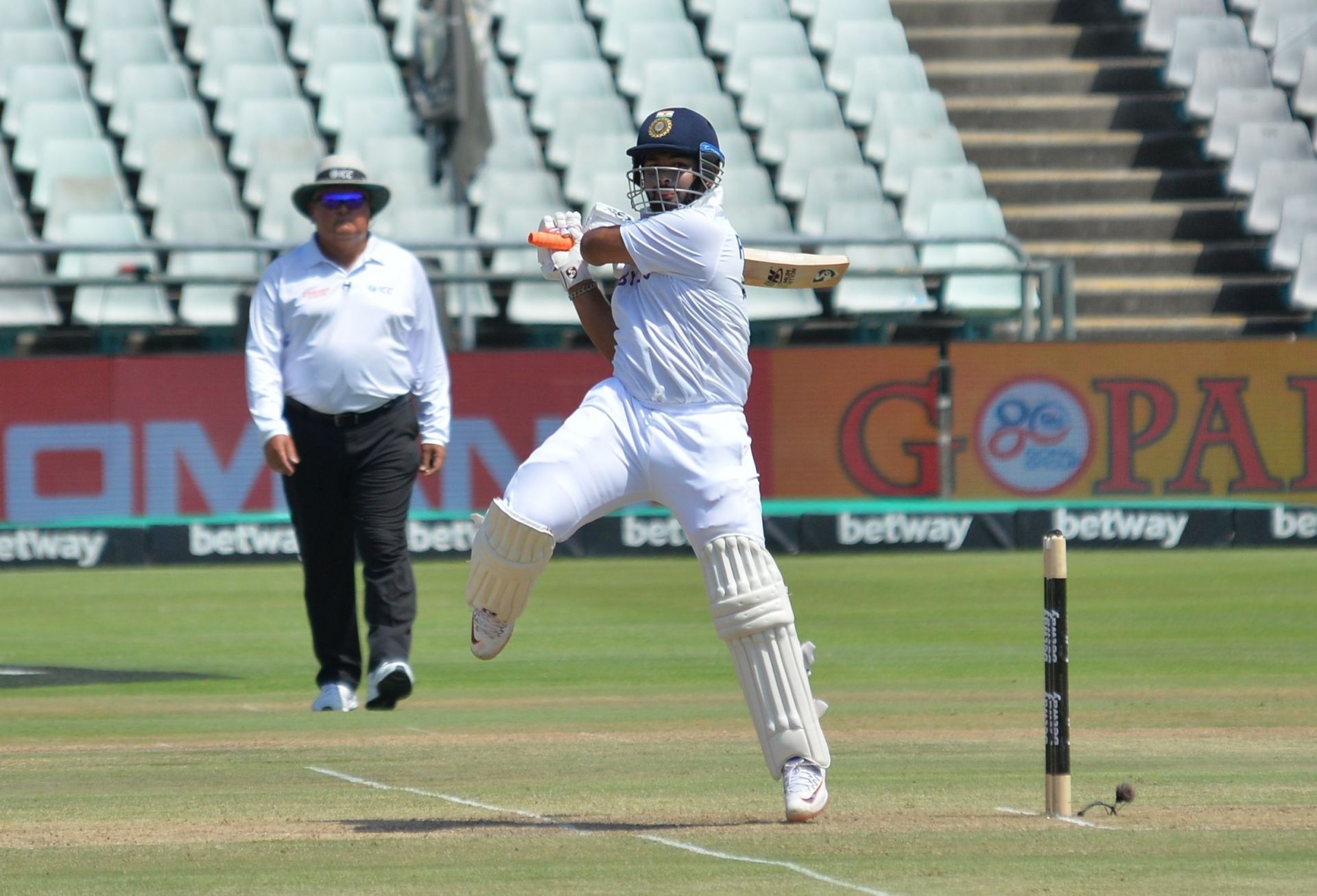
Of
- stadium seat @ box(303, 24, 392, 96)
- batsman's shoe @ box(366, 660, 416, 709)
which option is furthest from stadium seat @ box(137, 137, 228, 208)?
batsman's shoe @ box(366, 660, 416, 709)

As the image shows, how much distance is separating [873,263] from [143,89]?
819 cm

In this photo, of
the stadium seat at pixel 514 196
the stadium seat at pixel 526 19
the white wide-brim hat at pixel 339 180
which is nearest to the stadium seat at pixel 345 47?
the stadium seat at pixel 526 19

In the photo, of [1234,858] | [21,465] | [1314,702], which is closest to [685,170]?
[1234,858]

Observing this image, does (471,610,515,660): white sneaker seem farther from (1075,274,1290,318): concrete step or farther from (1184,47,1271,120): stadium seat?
(1184,47,1271,120): stadium seat

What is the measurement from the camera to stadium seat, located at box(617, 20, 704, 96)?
22.8 metres

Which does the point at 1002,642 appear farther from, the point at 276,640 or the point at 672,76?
the point at 672,76

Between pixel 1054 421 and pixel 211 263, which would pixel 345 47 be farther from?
pixel 1054 421

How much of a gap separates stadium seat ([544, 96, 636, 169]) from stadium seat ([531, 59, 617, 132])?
147mm

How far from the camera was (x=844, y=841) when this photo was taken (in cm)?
540

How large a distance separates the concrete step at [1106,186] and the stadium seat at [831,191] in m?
1.90

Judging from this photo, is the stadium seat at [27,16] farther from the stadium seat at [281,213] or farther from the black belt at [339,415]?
the black belt at [339,415]

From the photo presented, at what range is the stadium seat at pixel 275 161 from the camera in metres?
21.0

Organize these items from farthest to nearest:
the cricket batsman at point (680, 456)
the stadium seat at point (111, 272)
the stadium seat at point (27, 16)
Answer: the stadium seat at point (27, 16)
the stadium seat at point (111, 272)
the cricket batsman at point (680, 456)

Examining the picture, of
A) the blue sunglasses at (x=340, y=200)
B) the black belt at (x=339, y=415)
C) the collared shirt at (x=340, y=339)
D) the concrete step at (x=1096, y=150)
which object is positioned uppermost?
the concrete step at (x=1096, y=150)
